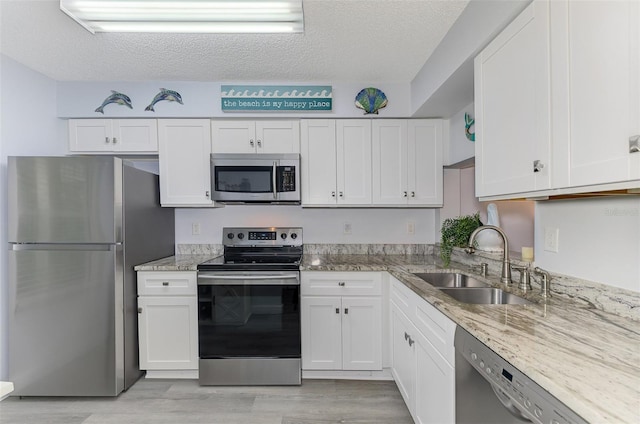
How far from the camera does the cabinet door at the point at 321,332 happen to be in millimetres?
2441

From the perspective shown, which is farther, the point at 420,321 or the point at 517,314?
the point at 420,321

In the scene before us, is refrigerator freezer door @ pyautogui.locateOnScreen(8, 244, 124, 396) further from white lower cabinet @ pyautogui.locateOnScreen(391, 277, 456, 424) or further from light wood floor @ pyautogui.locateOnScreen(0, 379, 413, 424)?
white lower cabinet @ pyautogui.locateOnScreen(391, 277, 456, 424)

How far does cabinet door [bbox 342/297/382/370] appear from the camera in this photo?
244cm

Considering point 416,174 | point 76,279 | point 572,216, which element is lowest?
point 76,279

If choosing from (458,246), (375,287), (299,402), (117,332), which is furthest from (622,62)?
(117,332)

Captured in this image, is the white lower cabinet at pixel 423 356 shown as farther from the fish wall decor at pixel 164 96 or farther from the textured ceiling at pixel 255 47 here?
the fish wall decor at pixel 164 96

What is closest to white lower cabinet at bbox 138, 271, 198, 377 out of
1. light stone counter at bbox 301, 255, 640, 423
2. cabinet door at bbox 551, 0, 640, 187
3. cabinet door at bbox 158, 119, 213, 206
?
cabinet door at bbox 158, 119, 213, 206

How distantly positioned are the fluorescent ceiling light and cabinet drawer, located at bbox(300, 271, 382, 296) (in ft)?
5.58

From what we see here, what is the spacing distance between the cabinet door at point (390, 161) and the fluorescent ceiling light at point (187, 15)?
48.9 inches

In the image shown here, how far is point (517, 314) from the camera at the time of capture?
1.26 metres

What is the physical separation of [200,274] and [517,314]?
6.76 ft

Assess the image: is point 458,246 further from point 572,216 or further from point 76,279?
point 76,279

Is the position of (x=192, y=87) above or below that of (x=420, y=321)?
above

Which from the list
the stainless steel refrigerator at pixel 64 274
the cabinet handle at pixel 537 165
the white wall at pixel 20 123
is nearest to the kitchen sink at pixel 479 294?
the cabinet handle at pixel 537 165
